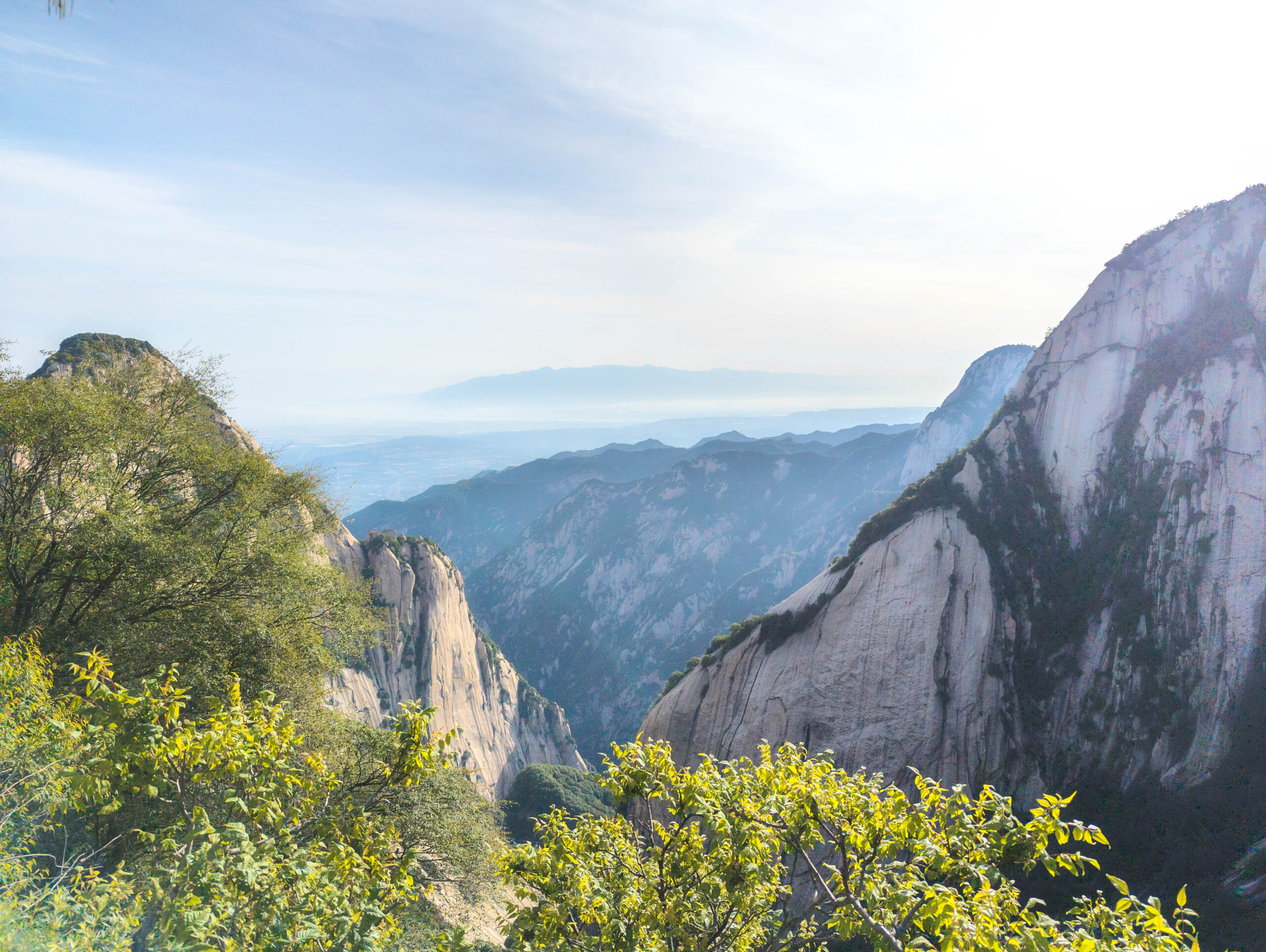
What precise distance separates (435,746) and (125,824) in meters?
11.4

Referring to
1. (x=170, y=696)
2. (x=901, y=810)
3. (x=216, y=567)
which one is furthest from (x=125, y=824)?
(x=901, y=810)

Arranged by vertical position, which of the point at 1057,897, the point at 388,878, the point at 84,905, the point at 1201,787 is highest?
the point at 84,905

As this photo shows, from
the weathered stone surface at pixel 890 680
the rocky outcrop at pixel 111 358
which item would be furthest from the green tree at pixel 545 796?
the rocky outcrop at pixel 111 358

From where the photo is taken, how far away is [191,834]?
21.6ft

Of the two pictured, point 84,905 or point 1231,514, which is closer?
point 84,905

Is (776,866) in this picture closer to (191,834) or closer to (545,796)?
(191,834)

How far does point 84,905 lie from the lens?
272 inches

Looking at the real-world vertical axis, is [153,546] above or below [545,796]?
above

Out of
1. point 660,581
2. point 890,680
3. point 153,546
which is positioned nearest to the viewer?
point 153,546

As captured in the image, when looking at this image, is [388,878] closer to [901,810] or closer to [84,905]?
[84,905]

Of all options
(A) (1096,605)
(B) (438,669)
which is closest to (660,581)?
(B) (438,669)

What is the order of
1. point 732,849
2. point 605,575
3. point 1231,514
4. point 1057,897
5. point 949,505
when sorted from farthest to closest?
point 605,575 → point 949,505 → point 1231,514 → point 1057,897 → point 732,849

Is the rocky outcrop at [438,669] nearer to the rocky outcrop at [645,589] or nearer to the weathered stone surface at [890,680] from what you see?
the weathered stone surface at [890,680]

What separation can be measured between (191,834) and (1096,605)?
4893 centimetres
